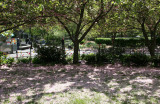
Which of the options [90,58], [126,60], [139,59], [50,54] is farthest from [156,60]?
[50,54]

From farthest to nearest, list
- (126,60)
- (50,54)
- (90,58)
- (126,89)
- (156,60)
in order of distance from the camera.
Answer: (50,54)
(90,58)
(126,60)
(156,60)
(126,89)

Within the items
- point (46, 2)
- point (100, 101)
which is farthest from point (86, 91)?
point (46, 2)

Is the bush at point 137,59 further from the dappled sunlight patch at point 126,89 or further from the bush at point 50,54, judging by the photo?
the dappled sunlight patch at point 126,89

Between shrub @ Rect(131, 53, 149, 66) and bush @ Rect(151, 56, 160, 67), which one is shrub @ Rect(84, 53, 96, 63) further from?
bush @ Rect(151, 56, 160, 67)

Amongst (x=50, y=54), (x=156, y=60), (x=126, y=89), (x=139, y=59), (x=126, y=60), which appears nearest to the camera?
(x=126, y=89)

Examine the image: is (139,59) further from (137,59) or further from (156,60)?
(156,60)

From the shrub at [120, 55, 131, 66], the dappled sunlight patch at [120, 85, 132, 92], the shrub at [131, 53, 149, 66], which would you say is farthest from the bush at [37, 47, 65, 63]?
the dappled sunlight patch at [120, 85, 132, 92]

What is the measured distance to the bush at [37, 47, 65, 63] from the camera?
12003 mm

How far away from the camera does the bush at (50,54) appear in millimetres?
12003

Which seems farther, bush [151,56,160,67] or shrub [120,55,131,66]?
shrub [120,55,131,66]

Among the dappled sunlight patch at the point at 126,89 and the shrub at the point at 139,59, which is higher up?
the shrub at the point at 139,59

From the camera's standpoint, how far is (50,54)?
12.0 m

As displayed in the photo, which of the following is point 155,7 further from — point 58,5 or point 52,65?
point 52,65

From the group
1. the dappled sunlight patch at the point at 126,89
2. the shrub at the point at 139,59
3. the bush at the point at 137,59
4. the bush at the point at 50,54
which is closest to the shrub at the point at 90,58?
the bush at the point at 50,54
